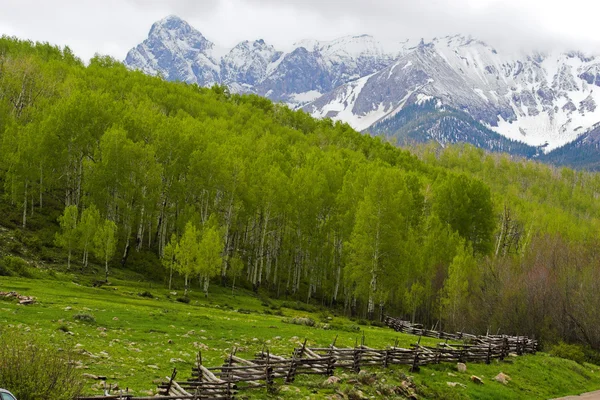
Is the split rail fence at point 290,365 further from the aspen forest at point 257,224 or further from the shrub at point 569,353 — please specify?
the aspen forest at point 257,224

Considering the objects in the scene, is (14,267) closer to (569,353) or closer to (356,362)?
(356,362)

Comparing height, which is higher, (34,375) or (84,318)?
(34,375)

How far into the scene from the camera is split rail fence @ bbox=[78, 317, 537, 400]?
64.1 feet

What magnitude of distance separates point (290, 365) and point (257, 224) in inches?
2321

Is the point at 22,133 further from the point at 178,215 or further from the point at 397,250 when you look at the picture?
the point at 397,250

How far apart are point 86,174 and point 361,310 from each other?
41.6 m

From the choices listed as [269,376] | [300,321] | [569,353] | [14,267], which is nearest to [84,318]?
[269,376]

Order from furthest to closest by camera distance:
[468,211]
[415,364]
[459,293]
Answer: [468,211]
[459,293]
[415,364]

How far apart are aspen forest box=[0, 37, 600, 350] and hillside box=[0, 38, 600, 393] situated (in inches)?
8.9

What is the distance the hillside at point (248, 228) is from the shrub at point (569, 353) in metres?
4.58

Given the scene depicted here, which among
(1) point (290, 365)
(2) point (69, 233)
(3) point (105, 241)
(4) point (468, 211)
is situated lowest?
(1) point (290, 365)

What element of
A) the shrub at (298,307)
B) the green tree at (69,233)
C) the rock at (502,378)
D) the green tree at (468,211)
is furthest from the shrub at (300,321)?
the green tree at (468,211)

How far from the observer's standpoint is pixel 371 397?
23734 mm

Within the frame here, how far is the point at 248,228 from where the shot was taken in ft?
287
